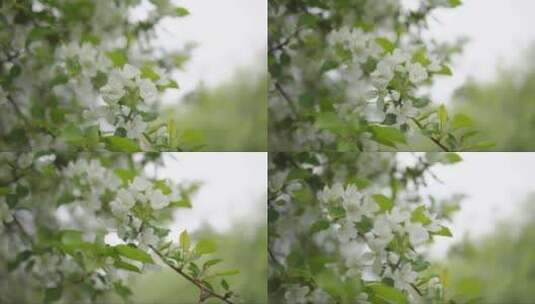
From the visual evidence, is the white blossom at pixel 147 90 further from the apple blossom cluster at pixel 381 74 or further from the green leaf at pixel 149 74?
the apple blossom cluster at pixel 381 74


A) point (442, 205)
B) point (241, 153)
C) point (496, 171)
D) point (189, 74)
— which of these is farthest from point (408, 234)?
point (189, 74)

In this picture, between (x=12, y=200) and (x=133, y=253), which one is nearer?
(x=133, y=253)

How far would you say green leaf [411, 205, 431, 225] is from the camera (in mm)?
1845

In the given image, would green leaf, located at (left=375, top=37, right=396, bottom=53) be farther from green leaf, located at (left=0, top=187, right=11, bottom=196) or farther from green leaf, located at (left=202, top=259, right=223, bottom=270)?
green leaf, located at (left=0, top=187, right=11, bottom=196)

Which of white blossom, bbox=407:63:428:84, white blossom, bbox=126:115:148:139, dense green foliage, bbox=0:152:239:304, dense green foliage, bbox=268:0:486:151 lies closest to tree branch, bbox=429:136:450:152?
dense green foliage, bbox=268:0:486:151

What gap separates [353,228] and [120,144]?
589 millimetres

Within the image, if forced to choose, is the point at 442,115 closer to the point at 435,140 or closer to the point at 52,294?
the point at 435,140

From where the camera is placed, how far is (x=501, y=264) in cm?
191

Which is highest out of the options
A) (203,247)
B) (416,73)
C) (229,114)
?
(416,73)

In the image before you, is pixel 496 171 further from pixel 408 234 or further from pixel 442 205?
pixel 408 234

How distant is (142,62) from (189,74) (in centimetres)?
12

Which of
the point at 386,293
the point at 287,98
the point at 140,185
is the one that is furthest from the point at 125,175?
the point at 386,293

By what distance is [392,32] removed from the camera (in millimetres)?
1925

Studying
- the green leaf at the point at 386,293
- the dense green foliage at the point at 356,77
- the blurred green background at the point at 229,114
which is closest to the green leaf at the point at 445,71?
the dense green foliage at the point at 356,77
